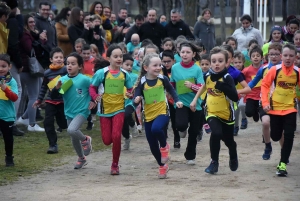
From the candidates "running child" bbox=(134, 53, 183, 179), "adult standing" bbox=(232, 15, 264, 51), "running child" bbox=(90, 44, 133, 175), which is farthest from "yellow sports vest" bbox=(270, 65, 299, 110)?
"adult standing" bbox=(232, 15, 264, 51)

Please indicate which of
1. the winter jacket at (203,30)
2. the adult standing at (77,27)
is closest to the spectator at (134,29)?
the adult standing at (77,27)

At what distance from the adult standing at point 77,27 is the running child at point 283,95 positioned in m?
6.97

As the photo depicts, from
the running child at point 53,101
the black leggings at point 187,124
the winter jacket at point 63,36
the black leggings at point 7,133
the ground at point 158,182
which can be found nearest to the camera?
the ground at point 158,182

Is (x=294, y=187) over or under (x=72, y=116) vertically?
under

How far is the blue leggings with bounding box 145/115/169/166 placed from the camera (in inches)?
381

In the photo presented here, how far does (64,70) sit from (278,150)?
3.78 metres

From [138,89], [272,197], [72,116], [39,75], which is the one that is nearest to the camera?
[272,197]

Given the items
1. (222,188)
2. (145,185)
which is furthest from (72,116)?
(222,188)

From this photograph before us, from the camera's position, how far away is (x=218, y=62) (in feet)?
32.0

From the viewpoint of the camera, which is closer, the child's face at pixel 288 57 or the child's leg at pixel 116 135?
the child's face at pixel 288 57

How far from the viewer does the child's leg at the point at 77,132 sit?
10.3 metres

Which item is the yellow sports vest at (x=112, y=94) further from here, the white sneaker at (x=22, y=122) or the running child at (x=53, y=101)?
the white sneaker at (x=22, y=122)

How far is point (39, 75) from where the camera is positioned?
1394 cm

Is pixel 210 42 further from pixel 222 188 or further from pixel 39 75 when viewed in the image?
pixel 222 188
